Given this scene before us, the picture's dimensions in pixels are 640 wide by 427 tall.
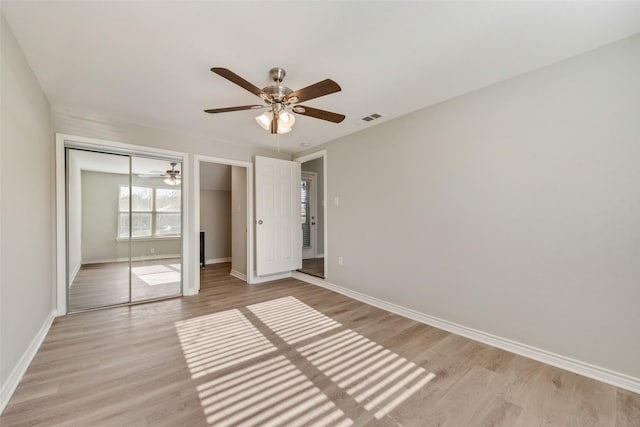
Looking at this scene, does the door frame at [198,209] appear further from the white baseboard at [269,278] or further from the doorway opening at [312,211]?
the doorway opening at [312,211]

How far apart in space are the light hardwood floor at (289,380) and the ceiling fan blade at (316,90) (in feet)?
6.82

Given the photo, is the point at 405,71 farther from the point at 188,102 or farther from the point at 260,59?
the point at 188,102

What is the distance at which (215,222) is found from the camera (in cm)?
628

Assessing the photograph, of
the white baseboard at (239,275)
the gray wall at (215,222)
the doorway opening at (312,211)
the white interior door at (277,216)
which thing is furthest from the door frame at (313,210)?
the gray wall at (215,222)

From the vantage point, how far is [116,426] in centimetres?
140

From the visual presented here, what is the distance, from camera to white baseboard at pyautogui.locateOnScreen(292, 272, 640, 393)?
5.75 ft

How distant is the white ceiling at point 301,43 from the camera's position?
60.3 inches

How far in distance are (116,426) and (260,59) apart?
100 inches

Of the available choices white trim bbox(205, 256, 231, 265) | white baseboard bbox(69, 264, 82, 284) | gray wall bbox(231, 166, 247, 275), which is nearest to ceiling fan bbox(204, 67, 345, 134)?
gray wall bbox(231, 166, 247, 275)

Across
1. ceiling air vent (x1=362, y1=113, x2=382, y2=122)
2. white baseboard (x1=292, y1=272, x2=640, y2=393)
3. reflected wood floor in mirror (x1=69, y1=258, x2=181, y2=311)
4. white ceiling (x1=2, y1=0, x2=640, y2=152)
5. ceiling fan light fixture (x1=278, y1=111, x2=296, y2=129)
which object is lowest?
white baseboard (x1=292, y1=272, x2=640, y2=393)

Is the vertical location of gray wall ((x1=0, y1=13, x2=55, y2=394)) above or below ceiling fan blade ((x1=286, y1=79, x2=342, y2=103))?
below

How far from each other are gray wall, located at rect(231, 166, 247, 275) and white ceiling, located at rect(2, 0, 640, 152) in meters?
2.08

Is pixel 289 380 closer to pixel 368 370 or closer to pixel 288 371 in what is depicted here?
pixel 288 371

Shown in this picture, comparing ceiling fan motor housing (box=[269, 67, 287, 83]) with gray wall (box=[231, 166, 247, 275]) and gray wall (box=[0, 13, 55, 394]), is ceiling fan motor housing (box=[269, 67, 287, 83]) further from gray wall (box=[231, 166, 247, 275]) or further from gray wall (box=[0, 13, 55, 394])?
gray wall (box=[231, 166, 247, 275])
